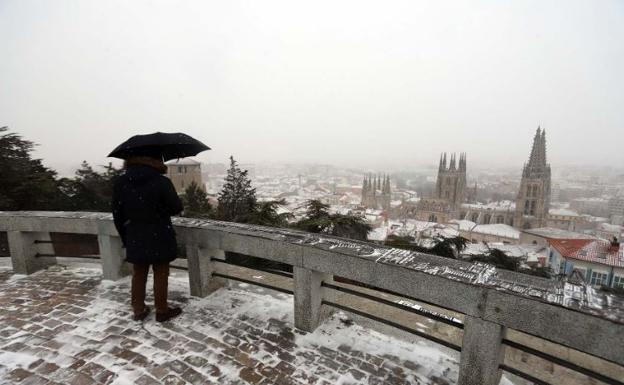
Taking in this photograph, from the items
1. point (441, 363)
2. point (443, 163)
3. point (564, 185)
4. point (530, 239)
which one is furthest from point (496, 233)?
point (441, 363)

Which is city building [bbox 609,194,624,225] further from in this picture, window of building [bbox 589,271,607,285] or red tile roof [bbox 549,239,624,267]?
window of building [bbox 589,271,607,285]

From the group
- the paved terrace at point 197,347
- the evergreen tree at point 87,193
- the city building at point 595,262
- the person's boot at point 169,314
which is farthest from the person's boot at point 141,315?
the city building at point 595,262

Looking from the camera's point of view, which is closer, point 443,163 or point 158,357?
point 158,357

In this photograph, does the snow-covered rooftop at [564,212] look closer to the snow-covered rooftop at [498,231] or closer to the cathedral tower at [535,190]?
the cathedral tower at [535,190]

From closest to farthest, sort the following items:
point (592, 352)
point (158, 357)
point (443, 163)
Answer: point (592, 352) → point (158, 357) → point (443, 163)

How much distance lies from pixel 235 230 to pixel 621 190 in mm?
122553

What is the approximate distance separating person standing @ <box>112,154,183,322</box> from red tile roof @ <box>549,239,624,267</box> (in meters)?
34.2

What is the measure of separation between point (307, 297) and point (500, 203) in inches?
3799

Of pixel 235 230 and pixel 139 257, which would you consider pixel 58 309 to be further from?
pixel 235 230

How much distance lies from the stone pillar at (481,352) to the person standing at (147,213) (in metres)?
3.14

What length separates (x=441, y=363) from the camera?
3012 mm

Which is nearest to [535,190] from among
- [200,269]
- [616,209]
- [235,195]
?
[616,209]

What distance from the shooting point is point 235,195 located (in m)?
18.8

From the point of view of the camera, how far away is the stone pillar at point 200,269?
411 cm
